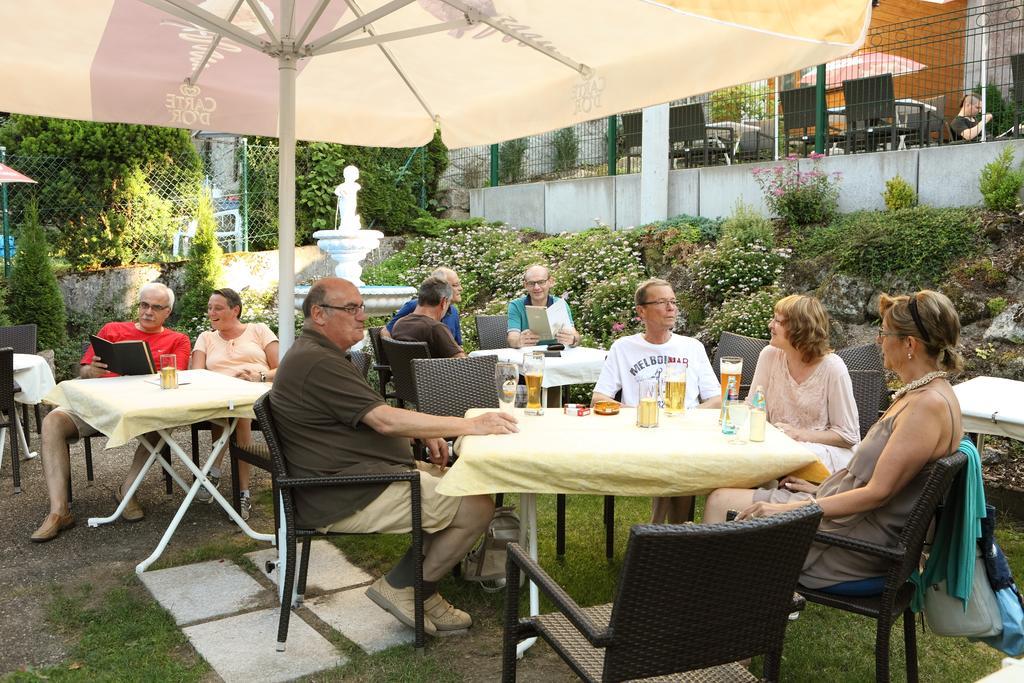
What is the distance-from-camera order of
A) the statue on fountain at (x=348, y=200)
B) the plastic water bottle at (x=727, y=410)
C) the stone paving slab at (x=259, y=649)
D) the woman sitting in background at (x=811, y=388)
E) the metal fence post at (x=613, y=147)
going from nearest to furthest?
the stone paving slab at (x=259, y=649) < the plastic water bottle at (x=727, y=410) < the woman sitting in background at (x=811, y=388) < the statue on fountain at (x=348, y=200) < the metal fence post at (x=613, y=147)

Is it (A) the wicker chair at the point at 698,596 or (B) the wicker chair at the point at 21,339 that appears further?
(B) the wicker chair at the point at 21,339

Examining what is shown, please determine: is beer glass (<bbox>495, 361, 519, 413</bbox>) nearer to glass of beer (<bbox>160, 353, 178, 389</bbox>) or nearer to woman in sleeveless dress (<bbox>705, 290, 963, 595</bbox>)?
woman in sleeveless dress (<bbox>705, 290, 963, 595</bbox>)

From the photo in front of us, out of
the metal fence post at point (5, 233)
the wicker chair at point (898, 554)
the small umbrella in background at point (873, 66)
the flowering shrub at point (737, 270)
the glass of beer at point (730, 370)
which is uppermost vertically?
the small umbrella in background at point (873, 66)

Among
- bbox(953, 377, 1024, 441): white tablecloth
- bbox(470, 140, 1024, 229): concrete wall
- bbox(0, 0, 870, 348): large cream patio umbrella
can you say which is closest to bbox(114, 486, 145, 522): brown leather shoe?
bbox(0, 0, 870, 348): large cream patio umbrella

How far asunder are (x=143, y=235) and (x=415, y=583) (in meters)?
10.1

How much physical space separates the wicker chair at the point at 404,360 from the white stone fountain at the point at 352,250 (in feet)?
12.6

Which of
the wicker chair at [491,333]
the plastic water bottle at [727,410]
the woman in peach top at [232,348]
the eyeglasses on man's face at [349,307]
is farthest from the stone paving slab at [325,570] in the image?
the wicker chair at [491,333]

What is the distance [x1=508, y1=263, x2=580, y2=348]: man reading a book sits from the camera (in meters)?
5.96

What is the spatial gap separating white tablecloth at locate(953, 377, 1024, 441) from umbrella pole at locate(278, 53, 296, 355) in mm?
2964

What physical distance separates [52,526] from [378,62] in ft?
10.3

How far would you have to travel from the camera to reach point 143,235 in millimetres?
11859

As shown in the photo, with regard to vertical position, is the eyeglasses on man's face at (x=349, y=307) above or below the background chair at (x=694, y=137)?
below

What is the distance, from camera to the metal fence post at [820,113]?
998 cm

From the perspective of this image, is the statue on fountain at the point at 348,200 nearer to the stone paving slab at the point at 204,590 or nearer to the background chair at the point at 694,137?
the background chair at the point at 694,137
